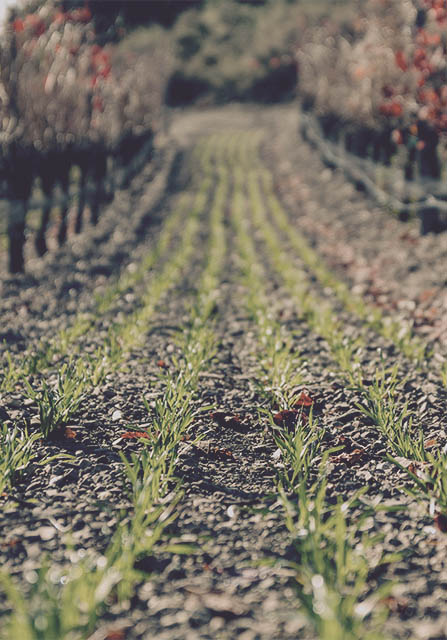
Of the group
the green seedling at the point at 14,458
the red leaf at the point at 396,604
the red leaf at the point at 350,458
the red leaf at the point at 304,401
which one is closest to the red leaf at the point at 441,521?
the red leaf at the point at 396,604

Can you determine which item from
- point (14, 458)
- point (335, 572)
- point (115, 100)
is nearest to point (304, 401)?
point (335, 572)

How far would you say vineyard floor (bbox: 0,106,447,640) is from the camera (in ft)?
6.69

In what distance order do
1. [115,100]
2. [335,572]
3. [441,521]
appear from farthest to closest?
[115,100] → [441,521] → [335,572]

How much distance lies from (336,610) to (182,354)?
3.17 m

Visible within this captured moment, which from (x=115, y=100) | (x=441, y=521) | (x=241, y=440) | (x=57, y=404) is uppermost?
(x=115, y=100)

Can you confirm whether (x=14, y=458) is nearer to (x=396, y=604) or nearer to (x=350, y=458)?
(x=350, y=458)

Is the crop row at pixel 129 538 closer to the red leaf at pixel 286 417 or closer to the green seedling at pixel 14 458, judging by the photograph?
the green seedling at pixel 14 458

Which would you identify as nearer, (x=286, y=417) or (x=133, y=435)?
(x=133, y=435)

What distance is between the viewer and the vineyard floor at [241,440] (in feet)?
6.69

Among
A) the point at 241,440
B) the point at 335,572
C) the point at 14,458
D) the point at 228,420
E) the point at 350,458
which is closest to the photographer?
the point at 335,572

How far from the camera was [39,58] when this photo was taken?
8.75 m

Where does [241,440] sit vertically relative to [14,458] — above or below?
below

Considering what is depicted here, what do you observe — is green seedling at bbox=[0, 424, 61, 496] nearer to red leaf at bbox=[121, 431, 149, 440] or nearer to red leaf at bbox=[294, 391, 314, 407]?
red leaf at bbox=[121, 431, 149, 440]

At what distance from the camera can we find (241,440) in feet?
11.1
